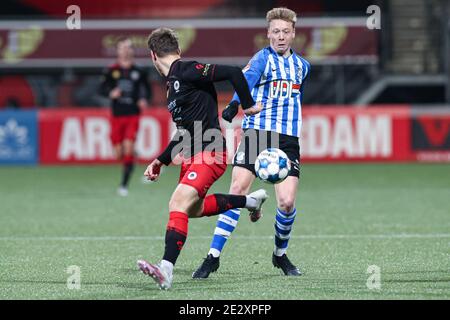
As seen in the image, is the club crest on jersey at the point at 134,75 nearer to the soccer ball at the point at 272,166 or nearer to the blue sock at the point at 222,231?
the blue sock at the point at 222,231

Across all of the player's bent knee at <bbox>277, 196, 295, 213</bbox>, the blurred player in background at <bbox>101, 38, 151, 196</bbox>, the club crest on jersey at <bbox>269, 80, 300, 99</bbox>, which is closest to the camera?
the player's bent knee at <bbox>277, 196, 295, 213</bbox>

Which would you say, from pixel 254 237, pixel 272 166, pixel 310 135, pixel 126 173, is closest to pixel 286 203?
pixel 272 166

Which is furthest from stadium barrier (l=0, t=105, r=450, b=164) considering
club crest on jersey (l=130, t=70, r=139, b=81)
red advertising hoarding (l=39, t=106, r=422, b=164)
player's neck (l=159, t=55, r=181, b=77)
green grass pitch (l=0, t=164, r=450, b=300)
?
player's neck (l=159, t=55, r=181, b=77)

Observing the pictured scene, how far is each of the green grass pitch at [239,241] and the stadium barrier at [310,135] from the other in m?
2.34

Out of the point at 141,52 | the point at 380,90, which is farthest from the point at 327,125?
the point at 141,52

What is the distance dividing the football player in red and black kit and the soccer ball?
0.76 feet

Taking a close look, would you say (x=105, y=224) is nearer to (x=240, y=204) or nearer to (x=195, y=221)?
(x=195, y=221)

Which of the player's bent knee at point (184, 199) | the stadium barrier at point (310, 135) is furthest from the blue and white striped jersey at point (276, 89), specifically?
the stadium barrier at point (310, 135)

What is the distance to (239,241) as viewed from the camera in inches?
405

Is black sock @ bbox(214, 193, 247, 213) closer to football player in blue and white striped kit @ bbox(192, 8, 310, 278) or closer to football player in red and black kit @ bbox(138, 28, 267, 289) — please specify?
football player in red and black kit @ bbox(138, 28, 267, 289)

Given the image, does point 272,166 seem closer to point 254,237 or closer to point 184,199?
point 184,199

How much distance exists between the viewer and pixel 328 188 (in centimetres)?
1605

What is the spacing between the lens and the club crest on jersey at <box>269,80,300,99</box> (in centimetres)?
835

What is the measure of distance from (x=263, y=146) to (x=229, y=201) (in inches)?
29.9
